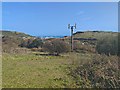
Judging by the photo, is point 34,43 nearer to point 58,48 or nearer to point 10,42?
point 10,42

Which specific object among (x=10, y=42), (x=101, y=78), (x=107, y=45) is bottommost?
(x=101, y=78)

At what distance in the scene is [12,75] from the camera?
10055mm

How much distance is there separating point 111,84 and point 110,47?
46.9 ft

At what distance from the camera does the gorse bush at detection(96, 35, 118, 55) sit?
66.3 ft

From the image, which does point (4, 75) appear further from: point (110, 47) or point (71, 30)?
point (71, 30)

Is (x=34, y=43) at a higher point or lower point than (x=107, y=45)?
lower

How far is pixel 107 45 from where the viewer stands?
21641mm

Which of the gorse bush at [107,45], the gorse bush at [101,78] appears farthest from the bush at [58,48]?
the gorse bush at [101,78]

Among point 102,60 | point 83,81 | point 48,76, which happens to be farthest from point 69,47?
point 83,81

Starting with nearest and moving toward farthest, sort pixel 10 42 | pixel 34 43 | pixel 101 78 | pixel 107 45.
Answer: pixel 101 78 → pixel 107 45 → pixel 10 42 → pixel 34 43

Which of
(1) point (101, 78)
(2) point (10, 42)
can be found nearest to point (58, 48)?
(2) point (10, 42)

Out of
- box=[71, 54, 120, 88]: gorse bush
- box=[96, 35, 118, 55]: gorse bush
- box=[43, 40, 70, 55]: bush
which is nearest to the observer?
box=[71, 54, 120, 88]: gorse bush

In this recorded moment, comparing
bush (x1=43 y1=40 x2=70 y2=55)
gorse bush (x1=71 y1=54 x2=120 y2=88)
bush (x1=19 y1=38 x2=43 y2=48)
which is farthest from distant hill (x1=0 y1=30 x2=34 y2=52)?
gorse bush (x1=71 y1=54 x2=120 y2=88)

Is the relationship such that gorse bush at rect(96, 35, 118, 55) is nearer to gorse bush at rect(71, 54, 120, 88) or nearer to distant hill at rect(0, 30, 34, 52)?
distant hill at rect(0, 30, 34, 52)
